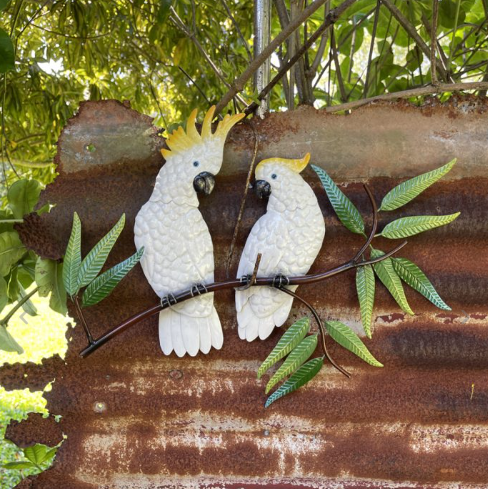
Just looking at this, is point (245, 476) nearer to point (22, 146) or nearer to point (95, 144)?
point (95, 144)

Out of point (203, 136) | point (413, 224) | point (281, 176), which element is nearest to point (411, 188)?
point (413, 224)

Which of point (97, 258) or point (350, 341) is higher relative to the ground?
point (97, 258)

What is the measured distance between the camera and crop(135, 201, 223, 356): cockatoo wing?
2.13 ft

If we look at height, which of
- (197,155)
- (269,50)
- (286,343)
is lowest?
(286,343)

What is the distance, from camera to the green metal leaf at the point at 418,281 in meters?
0.66

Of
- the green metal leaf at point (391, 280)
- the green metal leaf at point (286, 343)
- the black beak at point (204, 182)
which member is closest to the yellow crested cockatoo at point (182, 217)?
the black beak at point (204, 182)

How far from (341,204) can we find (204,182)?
17 cm

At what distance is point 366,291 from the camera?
2.18 feet

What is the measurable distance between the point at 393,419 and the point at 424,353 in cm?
9

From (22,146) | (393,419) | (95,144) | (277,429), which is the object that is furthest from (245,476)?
(22,146)

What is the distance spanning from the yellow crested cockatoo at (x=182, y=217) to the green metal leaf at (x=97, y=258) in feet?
0.10

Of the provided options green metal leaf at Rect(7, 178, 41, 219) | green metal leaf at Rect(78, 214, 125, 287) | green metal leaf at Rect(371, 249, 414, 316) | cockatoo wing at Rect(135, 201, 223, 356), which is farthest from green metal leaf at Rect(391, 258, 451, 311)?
green metal leaf at Rect(7, 178, 41, 219)

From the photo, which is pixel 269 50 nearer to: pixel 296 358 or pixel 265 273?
pixel 265 273

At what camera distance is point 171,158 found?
655 millimetres
